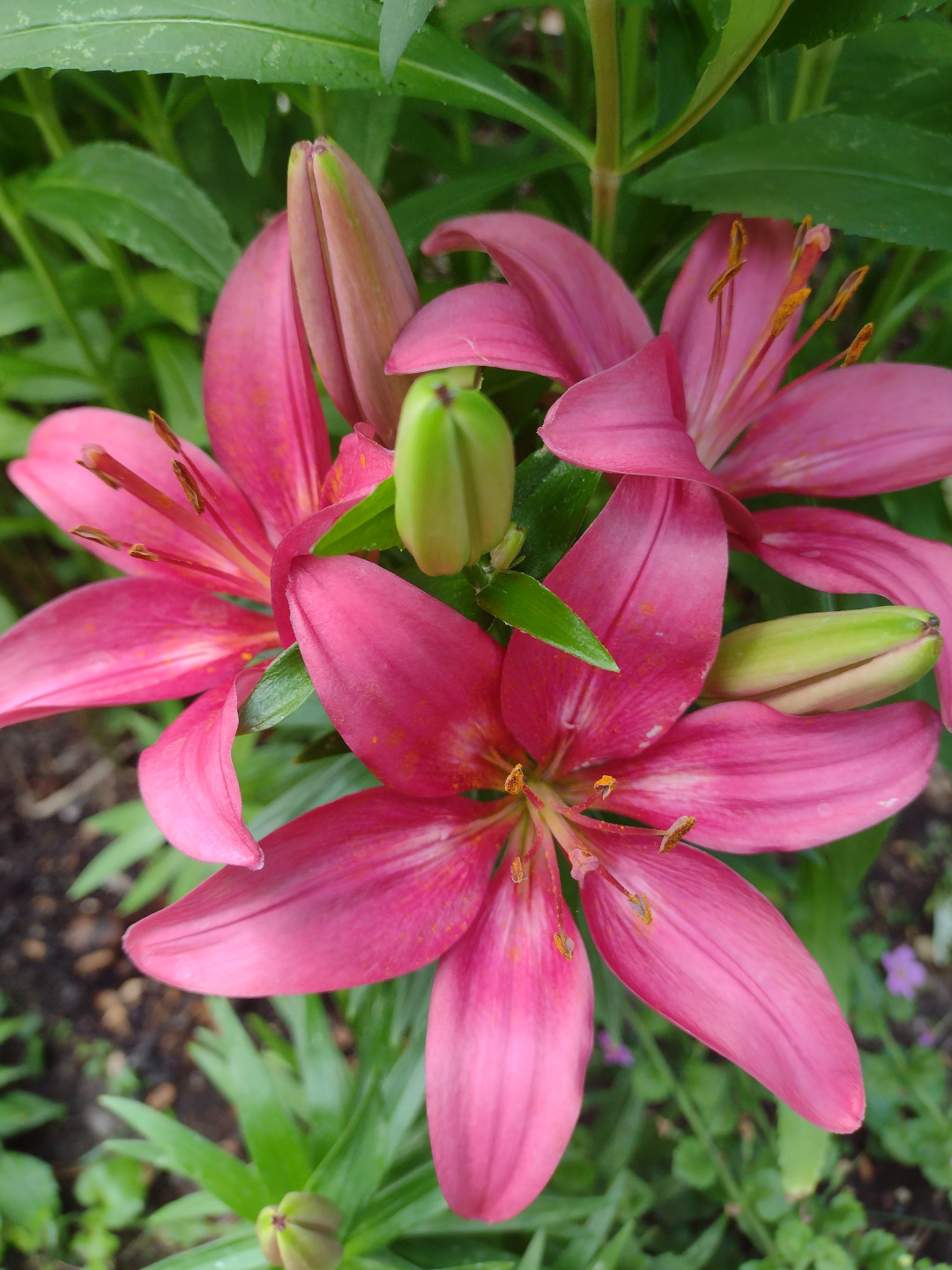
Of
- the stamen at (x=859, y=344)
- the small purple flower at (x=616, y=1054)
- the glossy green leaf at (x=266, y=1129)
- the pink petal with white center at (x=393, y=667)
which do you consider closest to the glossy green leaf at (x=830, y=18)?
the stamen at (x=859, y=344)

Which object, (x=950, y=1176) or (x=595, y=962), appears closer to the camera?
(x=595, y=962)

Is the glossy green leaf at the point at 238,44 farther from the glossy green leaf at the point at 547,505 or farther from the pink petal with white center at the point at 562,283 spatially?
the glossy green leaf at the point at 547,505

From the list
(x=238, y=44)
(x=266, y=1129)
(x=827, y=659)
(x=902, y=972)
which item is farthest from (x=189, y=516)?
(x=902, y=972)

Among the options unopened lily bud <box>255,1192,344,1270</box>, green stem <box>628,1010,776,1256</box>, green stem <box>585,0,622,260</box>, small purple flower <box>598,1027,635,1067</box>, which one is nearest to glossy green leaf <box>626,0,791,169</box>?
green stem <box>585,0,622,260</box>

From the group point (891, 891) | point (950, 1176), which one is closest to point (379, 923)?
point (950, 1176)

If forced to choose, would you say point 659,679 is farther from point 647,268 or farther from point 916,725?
point 647,268

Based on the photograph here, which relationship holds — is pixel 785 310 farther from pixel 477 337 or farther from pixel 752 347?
pixel 477 337
